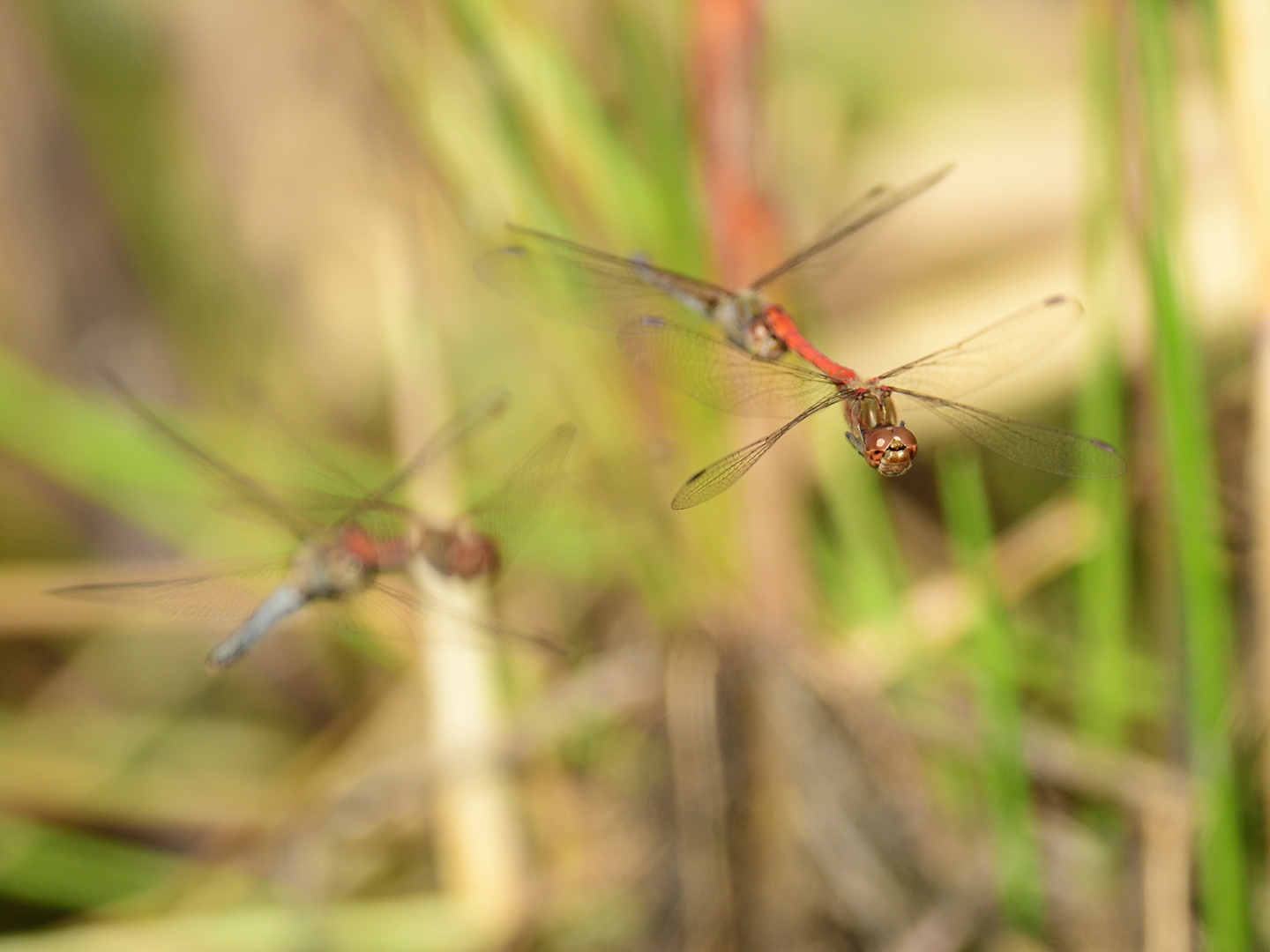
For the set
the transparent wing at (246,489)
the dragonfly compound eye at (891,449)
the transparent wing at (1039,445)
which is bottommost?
the dragonfly compound eye at (891,449)

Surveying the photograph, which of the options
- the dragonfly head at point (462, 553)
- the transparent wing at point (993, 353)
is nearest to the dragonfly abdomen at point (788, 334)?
the transparent wing at point (993, 353)

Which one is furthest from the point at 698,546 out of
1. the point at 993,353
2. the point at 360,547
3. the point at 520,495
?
the point at 993,353

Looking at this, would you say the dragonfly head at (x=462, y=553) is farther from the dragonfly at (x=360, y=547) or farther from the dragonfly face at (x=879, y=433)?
the dragonfly face at (x=879, y=433)

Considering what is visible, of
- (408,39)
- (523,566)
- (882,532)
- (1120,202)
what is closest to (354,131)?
(408,39)

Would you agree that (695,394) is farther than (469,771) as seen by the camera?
No

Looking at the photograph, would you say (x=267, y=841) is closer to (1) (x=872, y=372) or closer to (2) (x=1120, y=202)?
(1) (x=872, y=372)

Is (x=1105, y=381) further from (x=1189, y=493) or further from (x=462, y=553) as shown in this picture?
(x=462, y=553)
